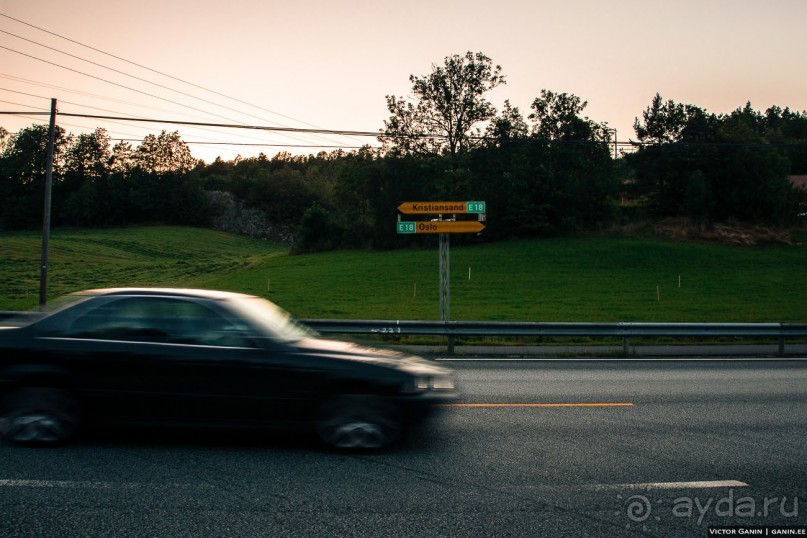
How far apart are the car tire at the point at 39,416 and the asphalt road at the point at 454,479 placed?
151 millimetres

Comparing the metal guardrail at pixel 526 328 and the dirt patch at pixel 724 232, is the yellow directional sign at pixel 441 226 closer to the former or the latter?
the metal guardrail at pixel 526 328

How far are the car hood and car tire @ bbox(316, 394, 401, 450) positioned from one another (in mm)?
372

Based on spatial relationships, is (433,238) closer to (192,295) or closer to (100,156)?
(192,295)

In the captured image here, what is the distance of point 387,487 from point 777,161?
6270 centimetres

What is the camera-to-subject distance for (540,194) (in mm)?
53094

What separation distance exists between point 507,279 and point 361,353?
27.6 metres

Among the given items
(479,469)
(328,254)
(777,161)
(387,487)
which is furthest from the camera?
(777,161)

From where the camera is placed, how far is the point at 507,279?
3294 centimetres

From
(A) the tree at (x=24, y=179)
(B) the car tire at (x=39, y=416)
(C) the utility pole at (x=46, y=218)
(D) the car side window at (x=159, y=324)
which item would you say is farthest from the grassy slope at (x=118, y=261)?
(D) the car side window at (x=159, y=324)

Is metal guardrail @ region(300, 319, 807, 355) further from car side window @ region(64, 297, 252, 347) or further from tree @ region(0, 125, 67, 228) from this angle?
tree @ region(0, 125, 67, 228)

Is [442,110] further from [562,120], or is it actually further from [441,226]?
[441,226]

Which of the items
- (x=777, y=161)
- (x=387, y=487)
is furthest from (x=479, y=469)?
(x=777, y=161)

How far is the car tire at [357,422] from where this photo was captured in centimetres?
574

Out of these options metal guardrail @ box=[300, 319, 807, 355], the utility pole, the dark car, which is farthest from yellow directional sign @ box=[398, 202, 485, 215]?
the utility pole
